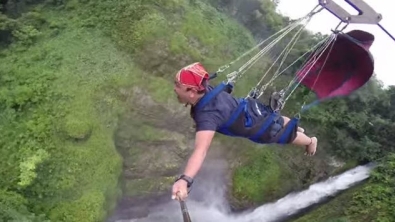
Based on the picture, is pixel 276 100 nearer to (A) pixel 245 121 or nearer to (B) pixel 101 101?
(A) pixel 245 121

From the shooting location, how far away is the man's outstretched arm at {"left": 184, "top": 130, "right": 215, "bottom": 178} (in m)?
3.13

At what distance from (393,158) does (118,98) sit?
5.06m

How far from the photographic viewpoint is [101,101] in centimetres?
776

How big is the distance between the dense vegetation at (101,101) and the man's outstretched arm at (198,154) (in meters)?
3.62

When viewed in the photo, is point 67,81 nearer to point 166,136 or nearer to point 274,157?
point 166,136

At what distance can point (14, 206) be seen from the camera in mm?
6449

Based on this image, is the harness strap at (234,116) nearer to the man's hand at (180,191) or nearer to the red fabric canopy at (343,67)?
the man's hand at (180,191)

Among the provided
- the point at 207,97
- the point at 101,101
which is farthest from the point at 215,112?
the point at 101,101

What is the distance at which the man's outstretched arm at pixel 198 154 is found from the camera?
3126 millimetres

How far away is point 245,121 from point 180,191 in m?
1.31

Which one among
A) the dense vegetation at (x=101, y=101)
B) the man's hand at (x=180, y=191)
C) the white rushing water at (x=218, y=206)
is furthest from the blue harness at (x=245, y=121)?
the white rushing water at (x=218, y=206)

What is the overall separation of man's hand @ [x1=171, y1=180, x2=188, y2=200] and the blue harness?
0.74 metres

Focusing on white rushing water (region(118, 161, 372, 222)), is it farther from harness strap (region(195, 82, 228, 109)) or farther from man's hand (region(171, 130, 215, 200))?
man's hand (region(171, 130, 215, 200))

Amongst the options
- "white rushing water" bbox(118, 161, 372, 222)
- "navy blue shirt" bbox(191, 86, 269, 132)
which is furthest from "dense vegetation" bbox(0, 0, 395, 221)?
"navy blue shirt" bbox(191, 86, 269, 132)
